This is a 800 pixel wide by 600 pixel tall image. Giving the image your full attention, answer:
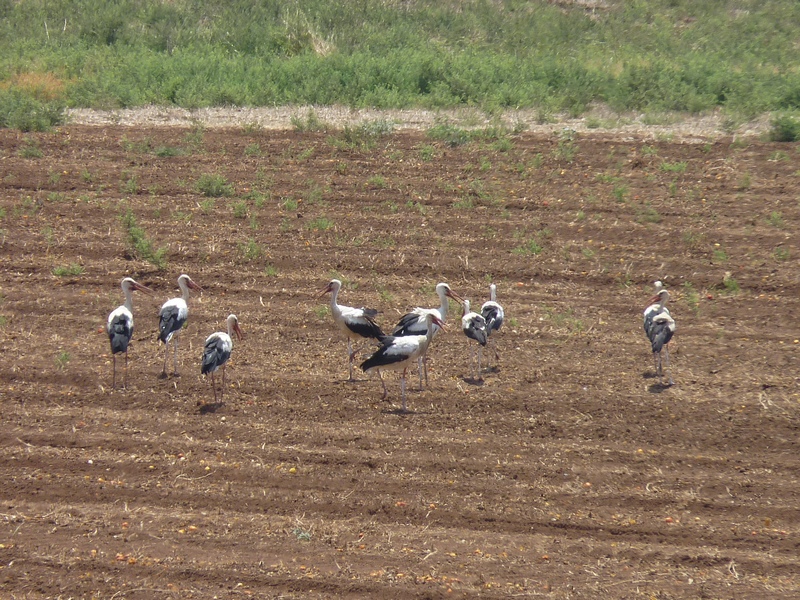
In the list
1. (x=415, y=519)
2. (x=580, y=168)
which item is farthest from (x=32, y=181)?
(x=415, y=519)

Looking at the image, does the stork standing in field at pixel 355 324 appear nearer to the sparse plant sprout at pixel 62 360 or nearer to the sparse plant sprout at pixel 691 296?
the sparse plant sprout at pixel 62 360

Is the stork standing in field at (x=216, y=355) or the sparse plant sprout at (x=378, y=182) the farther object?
the sparse plant sprout at (x=378, y=182)

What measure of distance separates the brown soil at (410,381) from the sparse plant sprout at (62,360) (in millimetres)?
86

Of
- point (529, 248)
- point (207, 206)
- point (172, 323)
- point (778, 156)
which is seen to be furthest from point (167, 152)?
point (778, 156)

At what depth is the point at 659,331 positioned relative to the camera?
1337cm

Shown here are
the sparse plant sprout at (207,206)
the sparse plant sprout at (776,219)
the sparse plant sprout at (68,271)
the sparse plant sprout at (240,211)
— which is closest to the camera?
the sparse plant sprout at (68,271)

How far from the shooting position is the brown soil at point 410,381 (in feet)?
32.1

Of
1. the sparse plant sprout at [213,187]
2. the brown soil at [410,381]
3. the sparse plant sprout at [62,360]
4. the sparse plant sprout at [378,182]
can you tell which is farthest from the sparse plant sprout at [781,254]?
the sparse plant sprout at [62,360]

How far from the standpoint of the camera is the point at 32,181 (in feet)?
65.8

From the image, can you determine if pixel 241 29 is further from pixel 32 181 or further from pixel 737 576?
pixel 737 576

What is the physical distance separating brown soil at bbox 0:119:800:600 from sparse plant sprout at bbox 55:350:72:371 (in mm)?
86

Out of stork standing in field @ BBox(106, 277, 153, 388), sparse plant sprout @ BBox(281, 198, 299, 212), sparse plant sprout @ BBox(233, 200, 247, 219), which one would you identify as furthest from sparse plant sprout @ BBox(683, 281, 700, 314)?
stork standing in field @ BBox(106, 277, 153, 388)

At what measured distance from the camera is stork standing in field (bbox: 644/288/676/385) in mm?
13289

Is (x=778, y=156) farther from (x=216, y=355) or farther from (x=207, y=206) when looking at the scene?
(x=216, y=355)
